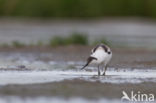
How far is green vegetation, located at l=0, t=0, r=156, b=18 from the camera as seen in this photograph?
1287 inches

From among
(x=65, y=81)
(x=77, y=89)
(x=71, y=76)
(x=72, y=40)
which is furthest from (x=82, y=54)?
(x=77, y=89)

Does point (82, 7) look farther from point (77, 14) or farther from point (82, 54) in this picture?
point (82, 54)

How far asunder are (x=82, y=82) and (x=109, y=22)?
73.3 feet

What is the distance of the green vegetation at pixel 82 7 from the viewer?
107 feet

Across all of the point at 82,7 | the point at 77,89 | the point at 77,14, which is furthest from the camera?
the point at 77,14

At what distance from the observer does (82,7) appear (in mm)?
32969

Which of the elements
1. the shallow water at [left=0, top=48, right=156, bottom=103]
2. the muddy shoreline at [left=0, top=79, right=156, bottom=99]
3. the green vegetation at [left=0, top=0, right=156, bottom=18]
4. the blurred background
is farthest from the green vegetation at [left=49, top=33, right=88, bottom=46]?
the green vegetation at [left=0, top=0, right=156, bottom=18]

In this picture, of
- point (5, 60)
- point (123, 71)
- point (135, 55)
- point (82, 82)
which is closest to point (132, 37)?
point (135, 55)

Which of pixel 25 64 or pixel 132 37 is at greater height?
pixel 132 37

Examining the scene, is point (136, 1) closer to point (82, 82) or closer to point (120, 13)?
point (120, 13)

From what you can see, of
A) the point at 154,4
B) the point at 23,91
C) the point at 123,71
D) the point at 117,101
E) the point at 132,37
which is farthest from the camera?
the point at 154,4

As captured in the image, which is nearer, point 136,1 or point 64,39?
point 64,39

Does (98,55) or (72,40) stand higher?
(72,40)

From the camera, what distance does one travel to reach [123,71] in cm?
1362
